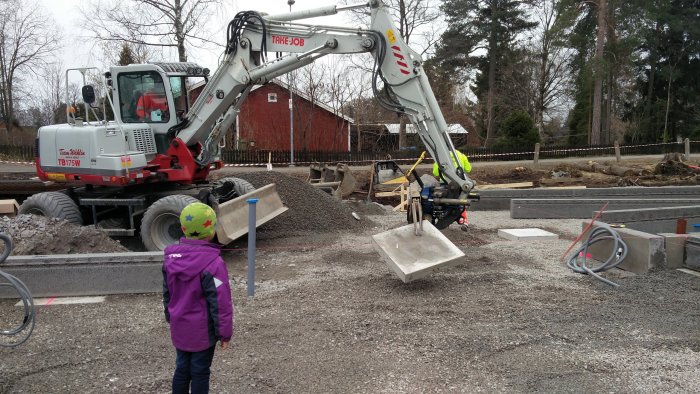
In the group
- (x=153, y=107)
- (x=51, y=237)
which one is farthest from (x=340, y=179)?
(x=51, y=237)

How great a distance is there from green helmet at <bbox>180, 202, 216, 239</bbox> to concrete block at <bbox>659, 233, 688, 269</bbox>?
6.48 m

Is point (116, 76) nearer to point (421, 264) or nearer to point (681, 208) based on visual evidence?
point (421, 264)

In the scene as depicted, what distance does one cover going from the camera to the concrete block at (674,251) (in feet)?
23.0

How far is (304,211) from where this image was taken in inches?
414

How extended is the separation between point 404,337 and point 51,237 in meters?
5.07

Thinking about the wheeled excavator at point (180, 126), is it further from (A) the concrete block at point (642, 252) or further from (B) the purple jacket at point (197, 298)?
(B) the purple jacket at point (197, 298)

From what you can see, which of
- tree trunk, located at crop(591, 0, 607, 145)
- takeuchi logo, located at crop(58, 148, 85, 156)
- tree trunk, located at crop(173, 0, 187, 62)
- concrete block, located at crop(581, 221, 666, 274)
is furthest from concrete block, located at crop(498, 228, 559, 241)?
tree trunk, located at crop(591, 0, 607, 145)

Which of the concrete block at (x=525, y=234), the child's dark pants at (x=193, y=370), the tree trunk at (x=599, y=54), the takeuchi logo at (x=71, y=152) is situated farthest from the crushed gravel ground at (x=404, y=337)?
the tree trunk at (x=599, y=54)

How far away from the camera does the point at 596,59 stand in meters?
30.8

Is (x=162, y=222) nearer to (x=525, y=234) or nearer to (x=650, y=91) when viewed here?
(x=525, y=234)

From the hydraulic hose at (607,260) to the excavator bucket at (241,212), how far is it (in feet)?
15.8

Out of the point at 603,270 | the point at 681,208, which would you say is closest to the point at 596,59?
the point at 681,208

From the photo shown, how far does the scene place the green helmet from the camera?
3105mm

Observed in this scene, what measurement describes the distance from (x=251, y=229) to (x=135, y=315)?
61.0 inches
